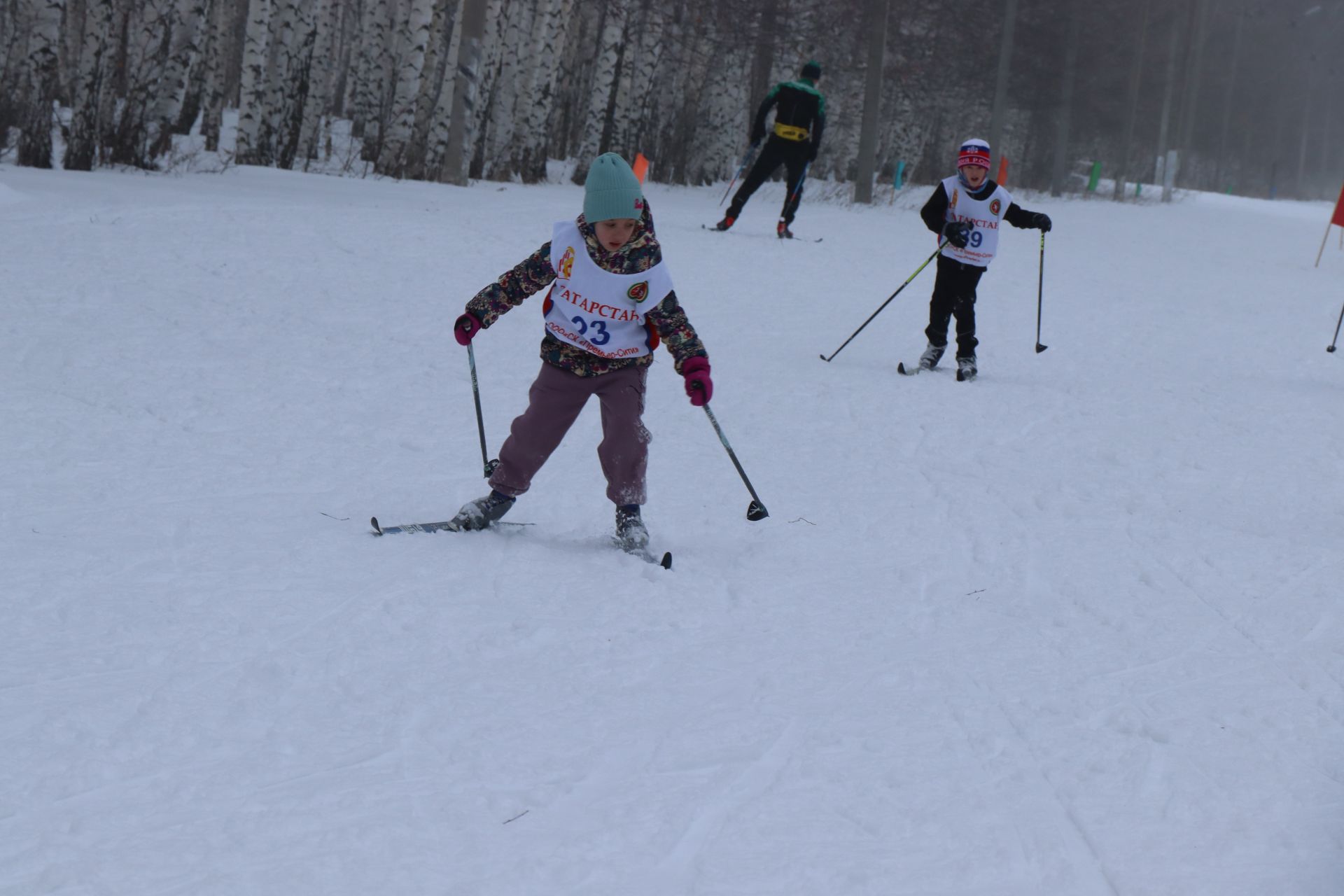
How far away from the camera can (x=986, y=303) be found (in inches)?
460

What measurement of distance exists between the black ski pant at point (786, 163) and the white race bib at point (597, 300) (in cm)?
942

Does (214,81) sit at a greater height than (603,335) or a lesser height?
greater

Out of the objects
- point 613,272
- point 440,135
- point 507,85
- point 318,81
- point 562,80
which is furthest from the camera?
point 562,80

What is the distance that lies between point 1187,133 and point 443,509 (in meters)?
46.2

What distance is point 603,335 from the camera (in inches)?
178

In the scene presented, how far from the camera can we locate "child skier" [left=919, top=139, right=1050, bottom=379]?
8.32 meters

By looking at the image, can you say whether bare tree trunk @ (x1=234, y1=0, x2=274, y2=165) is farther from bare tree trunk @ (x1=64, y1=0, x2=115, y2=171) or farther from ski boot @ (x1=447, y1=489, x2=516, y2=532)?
ski boot @ (x1=447, y1=489, x2=516, y2=532)

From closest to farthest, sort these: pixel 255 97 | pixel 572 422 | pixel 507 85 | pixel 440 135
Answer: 1. pixel 572 422
2. pixel 255 97
3. pixel 440 135
4. pixel 507 85

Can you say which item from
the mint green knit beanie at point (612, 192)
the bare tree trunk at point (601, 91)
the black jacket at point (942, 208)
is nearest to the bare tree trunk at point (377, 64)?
the bare tree trunk at point (601, 91)

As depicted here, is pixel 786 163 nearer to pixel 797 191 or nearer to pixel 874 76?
pixel 797 191

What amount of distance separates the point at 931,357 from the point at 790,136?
600 cm

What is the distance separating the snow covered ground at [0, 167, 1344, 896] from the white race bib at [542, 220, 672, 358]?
0.80m

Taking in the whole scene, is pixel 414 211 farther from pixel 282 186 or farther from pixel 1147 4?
pixel 1147 4

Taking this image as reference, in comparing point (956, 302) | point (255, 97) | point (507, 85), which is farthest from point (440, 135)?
point (956, 302)
